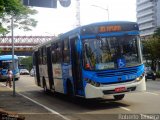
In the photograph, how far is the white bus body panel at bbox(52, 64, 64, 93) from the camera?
69.8 feet

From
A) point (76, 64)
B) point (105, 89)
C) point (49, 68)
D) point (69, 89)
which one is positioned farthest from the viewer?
point (49, 68)

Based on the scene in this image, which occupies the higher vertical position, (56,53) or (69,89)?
(56,53)

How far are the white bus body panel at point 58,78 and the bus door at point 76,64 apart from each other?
2.74 meters

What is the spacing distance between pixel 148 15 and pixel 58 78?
523 ft

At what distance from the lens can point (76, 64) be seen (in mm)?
18188

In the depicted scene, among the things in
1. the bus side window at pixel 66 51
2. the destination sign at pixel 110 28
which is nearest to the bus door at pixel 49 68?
the bus side window at pixel 66 51

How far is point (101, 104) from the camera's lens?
1900 centimetres

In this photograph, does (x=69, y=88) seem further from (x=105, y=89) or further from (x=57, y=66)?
(x=105, y=89)

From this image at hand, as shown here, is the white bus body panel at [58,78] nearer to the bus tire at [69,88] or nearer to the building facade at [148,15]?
the bus tire at [69,88]

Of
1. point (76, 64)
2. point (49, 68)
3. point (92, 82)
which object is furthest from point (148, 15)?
point (92, 82)

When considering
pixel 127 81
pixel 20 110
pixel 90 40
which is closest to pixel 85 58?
pixel 90 40

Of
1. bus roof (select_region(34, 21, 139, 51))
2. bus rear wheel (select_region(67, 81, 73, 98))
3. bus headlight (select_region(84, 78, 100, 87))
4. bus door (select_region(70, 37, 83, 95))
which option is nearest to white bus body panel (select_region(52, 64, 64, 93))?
bus rear wheel (select_region(67, 81, 73, 98))

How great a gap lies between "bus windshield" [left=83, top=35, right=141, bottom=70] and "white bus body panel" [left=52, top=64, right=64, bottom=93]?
4225mm

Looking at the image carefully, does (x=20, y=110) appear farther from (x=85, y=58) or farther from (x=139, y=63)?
(x=139, y=63)
